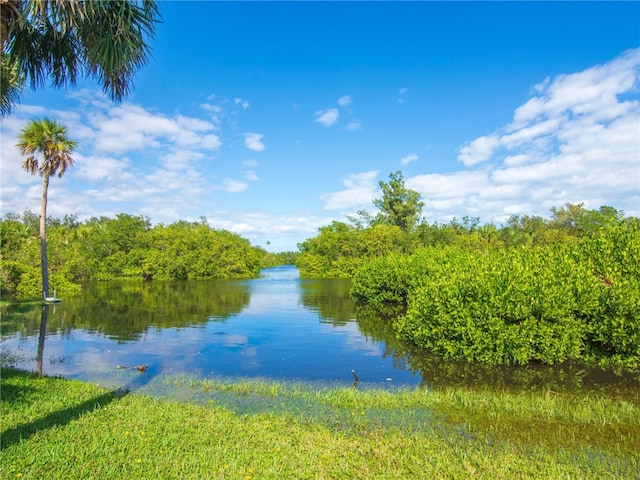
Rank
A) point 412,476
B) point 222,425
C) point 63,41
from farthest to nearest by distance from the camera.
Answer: point 63,41 → point 222,425 → point 412,476

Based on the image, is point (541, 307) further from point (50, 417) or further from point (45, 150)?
point (45, 150)

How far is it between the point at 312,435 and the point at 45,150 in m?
27.5

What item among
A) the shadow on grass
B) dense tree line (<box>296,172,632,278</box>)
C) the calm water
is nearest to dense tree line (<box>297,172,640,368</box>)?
the calm water

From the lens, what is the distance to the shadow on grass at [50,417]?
561cm

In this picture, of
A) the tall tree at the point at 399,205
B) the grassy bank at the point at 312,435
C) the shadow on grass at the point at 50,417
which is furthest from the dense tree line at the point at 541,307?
the tall tree at the point at 399,205

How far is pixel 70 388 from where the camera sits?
8398mm

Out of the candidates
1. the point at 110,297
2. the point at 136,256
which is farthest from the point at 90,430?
the point at 136,256

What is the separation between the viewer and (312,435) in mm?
6254

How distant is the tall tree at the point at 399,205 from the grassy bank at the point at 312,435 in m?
64.5

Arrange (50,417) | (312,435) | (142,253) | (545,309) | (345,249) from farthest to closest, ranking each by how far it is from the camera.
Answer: (345,249)
(142,253)
(545,309)
(50,417)
(312,435)

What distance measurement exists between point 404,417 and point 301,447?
99.5 inches

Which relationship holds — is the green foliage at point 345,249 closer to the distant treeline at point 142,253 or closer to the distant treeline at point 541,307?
the distant treeline at point 142,253

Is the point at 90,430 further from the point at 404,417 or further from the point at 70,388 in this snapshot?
the point at 404,417

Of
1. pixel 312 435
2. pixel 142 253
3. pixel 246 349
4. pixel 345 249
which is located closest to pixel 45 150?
pixel 246 349
